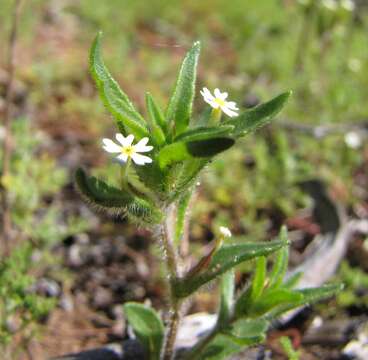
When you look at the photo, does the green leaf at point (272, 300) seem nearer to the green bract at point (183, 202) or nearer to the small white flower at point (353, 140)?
the green bract at point (183, 202)

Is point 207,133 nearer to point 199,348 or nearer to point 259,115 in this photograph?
point 259,115

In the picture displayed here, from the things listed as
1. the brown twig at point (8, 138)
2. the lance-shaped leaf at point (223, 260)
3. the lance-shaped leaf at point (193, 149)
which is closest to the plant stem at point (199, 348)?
the lance-shaped leaf at point (223, 260)

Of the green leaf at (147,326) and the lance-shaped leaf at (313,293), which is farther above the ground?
the lance-shaped leaf at (313,293)

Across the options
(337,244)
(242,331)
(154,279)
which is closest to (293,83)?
(337,244)

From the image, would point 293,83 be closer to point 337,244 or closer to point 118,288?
point 337,244

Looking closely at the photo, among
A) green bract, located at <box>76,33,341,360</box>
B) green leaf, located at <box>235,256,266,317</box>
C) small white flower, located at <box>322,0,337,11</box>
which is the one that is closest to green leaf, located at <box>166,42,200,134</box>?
green bract, located at <box>76,33,341,360</box>
